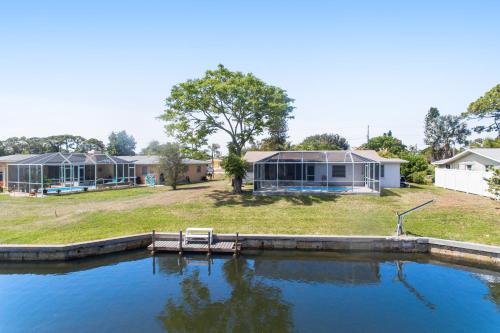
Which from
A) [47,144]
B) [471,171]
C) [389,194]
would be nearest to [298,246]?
[389,194]

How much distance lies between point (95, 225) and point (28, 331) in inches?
360

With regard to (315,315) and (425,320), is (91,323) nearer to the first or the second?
(315,315)

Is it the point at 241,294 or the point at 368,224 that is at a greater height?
the point at 368,224

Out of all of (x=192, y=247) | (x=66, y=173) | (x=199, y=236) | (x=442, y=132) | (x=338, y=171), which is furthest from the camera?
(x=442, y=132)

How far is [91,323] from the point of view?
894 centimetres

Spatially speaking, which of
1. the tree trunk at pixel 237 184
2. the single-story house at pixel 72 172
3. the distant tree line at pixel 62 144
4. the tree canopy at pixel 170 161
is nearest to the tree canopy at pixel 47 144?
the distant tree line at pixel 62 144

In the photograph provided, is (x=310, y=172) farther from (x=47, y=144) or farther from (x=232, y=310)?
(x=47, y=144)

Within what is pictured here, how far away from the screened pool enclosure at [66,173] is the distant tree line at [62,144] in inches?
1570

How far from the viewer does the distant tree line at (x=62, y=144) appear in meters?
76.4

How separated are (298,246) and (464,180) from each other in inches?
800

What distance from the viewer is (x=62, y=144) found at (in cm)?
8506

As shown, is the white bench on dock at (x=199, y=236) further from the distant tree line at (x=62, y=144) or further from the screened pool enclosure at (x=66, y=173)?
the distant tree line at (x=62, y=144)

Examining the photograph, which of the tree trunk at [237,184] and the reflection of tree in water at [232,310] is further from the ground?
the tree trunk at [237,184]

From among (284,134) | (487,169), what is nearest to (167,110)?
(487,169)
